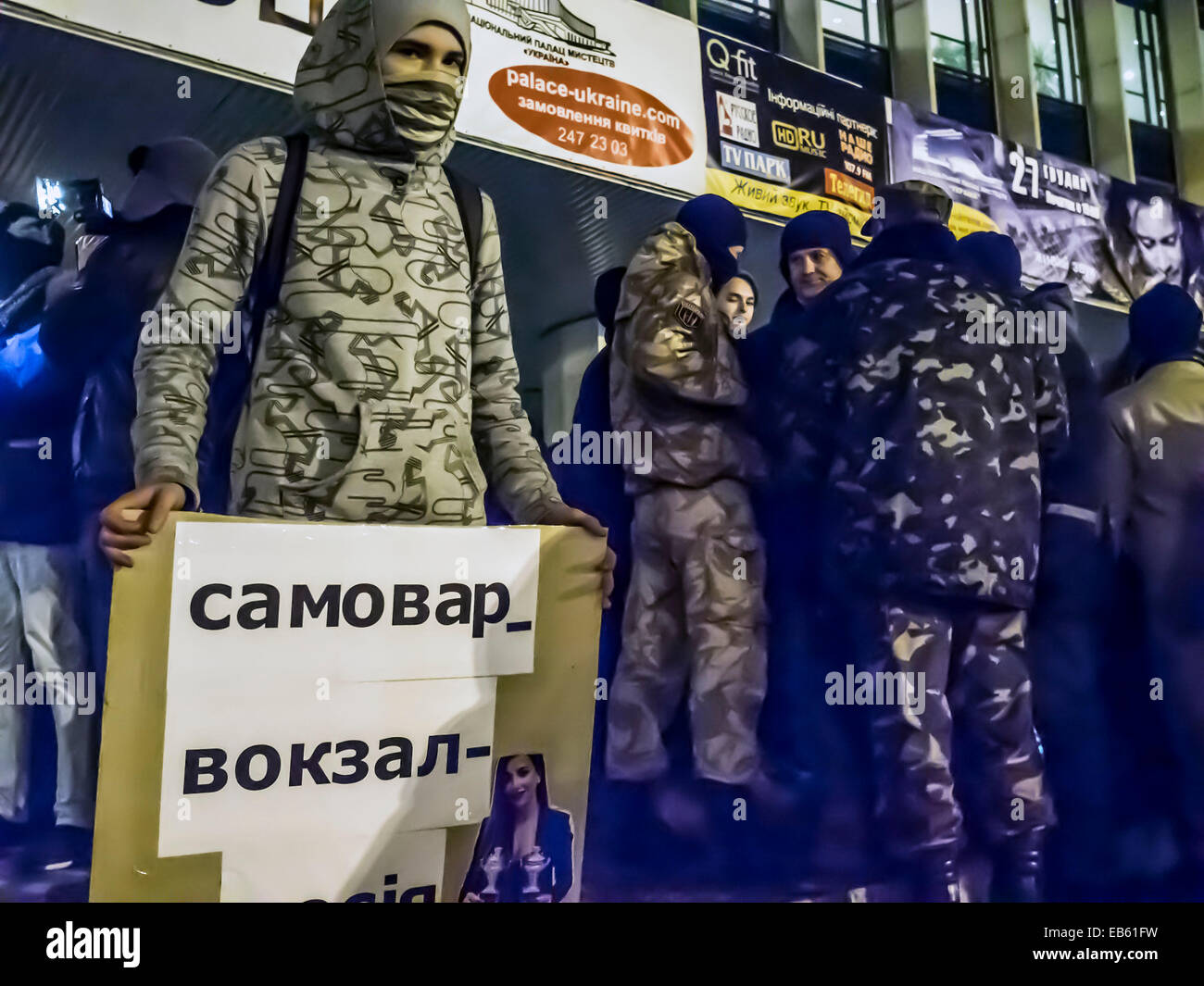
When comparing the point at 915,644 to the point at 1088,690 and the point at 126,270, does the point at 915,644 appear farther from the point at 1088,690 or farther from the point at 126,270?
the point at 126,270

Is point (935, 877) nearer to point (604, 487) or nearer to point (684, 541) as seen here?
point (684, 541)

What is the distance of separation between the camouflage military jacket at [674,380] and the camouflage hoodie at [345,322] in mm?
371

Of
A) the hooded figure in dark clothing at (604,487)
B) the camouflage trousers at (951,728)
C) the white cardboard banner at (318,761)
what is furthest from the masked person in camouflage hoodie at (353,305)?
the camouflage trousers at (951,728)

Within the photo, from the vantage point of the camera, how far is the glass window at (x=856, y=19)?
8.83 feet

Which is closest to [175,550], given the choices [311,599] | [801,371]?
[311,599]

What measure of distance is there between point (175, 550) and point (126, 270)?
0.61 metres

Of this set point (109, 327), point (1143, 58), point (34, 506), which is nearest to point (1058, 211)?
point (1143, 58)

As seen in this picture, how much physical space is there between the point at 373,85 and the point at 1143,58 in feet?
7.81

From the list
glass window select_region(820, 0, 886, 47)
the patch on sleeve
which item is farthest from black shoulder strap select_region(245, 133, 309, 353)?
glass window select_region(820, 0, 886, 47)

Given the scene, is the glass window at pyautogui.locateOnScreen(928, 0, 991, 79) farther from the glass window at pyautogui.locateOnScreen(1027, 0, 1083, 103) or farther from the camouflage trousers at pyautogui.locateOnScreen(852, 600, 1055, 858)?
the camouflage trousers at pyautogui.locateOnScreen(852, 600, 1055, 858)

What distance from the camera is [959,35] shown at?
2824 millimetres

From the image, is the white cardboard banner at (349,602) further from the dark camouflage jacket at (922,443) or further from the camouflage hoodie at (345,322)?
the dark camouflage jacket at (922,443)

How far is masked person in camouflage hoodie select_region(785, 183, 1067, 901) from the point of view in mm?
2293

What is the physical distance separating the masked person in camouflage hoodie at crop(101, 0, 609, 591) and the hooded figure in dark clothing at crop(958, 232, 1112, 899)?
50.3 inches
